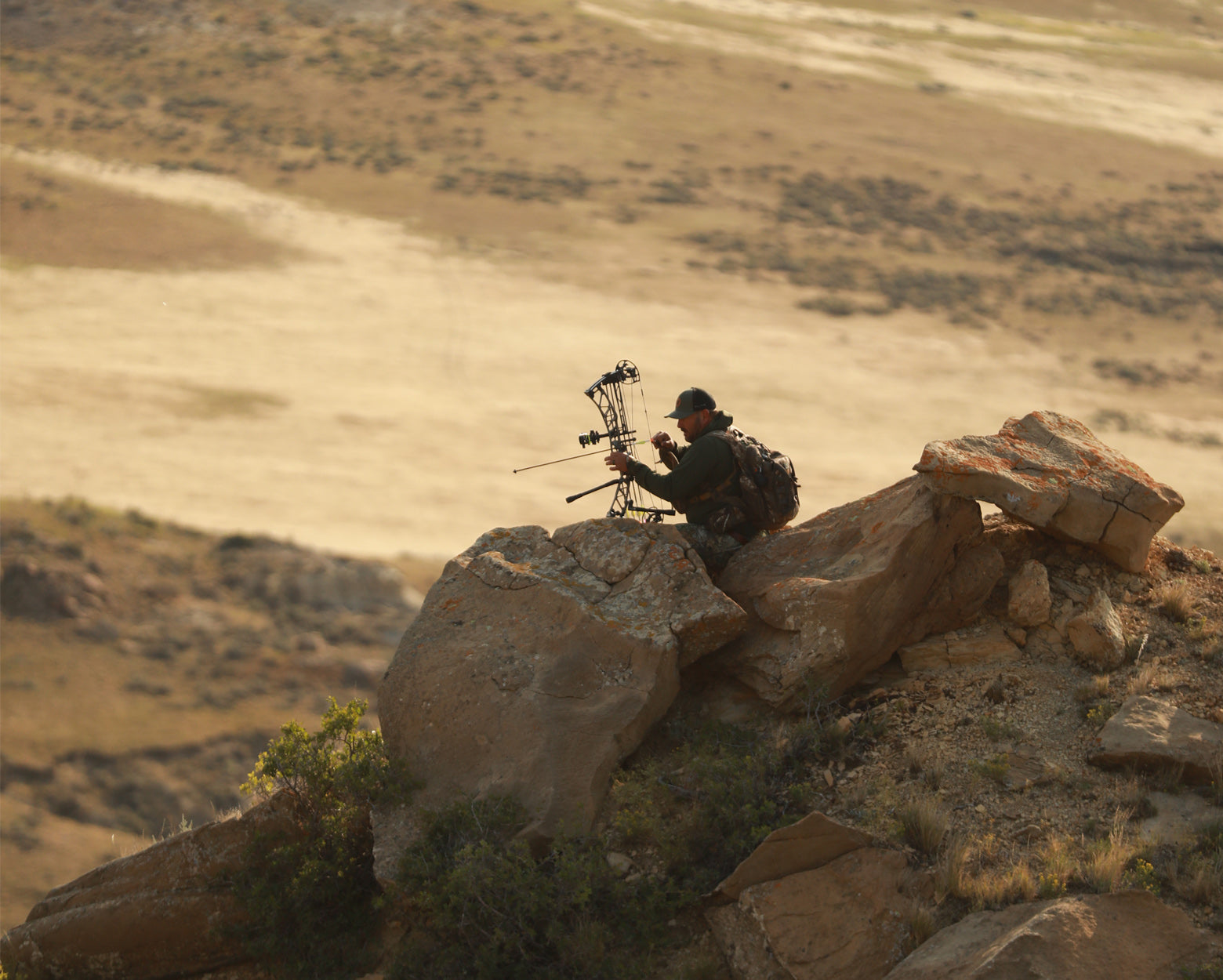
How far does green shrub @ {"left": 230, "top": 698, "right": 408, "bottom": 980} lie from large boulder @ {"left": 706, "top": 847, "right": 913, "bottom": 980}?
231 centimetres

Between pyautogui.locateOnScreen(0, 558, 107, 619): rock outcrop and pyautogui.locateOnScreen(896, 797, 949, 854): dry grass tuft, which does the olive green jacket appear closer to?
pyautogui.locateOnScreen(896, 797, 949, 854): dry grass tuft

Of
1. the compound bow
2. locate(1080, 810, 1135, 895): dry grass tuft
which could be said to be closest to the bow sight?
the compound bow

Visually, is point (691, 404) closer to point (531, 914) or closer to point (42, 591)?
point (531, 914)

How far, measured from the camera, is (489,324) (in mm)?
51906

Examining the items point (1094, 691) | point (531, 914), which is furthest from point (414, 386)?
point (531, 914)

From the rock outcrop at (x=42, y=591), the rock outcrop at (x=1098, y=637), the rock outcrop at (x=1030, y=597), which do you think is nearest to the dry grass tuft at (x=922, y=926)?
the rock outcrop at (x=1098, y=637)

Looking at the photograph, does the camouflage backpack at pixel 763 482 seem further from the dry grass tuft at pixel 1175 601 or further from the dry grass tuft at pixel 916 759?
the dry grass tuft at pixel 1175 601

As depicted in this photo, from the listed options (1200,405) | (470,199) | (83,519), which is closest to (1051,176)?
(1200,405)

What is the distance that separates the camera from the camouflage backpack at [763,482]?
340 inches

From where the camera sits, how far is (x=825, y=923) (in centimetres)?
625

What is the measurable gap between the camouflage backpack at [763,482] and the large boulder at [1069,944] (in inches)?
139

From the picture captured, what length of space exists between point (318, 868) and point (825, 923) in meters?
3.22

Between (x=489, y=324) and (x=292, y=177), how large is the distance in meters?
19.1

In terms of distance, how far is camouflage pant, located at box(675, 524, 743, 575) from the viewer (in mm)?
8750
